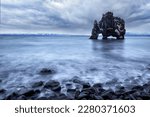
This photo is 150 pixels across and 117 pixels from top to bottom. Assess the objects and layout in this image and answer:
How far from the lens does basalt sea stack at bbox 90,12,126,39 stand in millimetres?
84625

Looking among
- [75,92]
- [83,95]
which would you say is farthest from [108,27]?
[83,95]

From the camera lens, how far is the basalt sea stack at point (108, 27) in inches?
3332

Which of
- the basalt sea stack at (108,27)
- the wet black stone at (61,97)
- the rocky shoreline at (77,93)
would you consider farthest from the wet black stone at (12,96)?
the basalt sea stack at (108,27)

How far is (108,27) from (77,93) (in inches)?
3061

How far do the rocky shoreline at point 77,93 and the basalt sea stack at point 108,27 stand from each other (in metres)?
76.3

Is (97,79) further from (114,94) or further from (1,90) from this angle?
(1,90)

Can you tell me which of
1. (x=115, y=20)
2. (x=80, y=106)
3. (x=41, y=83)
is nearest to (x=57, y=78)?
(x=41, y=83)

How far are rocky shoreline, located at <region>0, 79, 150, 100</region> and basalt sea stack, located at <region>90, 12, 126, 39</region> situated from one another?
250 feet

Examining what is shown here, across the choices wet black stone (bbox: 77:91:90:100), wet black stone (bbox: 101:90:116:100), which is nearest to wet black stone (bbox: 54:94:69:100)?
wet black stone (bbox: 77:91:90:100)

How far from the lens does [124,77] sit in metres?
12.5

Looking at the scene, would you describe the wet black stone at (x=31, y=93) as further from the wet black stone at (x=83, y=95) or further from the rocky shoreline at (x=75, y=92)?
the wet black stone at (x=83, y=95)

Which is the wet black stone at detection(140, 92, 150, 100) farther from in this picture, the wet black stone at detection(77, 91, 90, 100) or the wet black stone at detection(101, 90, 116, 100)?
the wet black stone at detection(77, 91, 90, 100)

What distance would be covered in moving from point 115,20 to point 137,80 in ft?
266

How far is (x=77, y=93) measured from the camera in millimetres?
9125
